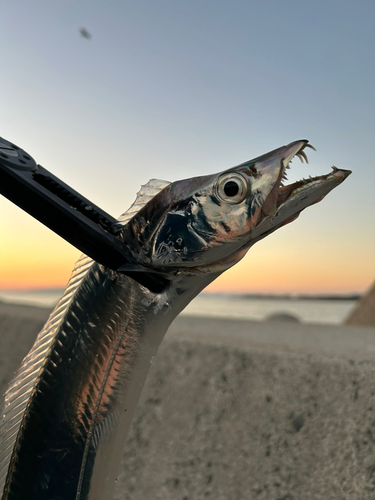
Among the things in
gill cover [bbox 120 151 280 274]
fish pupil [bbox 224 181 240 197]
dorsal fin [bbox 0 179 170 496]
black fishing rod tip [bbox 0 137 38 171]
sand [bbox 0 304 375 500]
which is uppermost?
black fishing rod tip [bbox 0 137 38 171]

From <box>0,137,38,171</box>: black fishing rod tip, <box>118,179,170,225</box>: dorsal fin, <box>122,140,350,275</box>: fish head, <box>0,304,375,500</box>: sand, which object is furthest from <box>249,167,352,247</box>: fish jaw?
<box>0,304,375,500</box>: sand

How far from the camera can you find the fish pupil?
1.70 feet

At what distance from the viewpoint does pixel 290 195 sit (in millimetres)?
513

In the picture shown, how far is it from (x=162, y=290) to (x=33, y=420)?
0.90ft

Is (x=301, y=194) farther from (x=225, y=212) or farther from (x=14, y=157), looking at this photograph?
(x=14, y=157)

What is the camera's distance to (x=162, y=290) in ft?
1.84

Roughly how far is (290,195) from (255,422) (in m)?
1.21

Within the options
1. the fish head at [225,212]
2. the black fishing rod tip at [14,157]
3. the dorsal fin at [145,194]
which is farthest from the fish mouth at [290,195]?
the black fishing rod tip at [14,157]

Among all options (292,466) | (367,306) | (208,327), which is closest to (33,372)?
(292,466)

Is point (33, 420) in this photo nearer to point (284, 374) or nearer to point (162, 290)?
point (162, 290)

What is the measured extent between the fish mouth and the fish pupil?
0.04 m

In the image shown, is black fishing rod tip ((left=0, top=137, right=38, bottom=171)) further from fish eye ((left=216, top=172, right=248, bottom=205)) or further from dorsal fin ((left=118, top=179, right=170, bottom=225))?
fish eye ((left=216, top=172, right=248, bottom=205))

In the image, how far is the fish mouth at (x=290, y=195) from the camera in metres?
0.51

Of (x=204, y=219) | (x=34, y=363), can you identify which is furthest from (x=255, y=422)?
(x=204, y=219)
